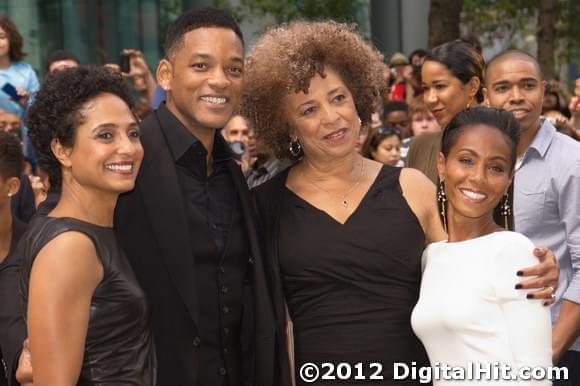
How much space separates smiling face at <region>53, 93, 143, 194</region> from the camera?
3.75 m

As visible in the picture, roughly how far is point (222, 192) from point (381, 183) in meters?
0.73

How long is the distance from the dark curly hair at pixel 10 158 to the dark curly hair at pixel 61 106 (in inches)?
71.1

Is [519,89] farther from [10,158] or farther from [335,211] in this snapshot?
[10,158]

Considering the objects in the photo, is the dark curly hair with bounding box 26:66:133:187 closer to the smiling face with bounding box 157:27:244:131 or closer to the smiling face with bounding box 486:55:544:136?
the smiling face with bounding box 157:27:244:131

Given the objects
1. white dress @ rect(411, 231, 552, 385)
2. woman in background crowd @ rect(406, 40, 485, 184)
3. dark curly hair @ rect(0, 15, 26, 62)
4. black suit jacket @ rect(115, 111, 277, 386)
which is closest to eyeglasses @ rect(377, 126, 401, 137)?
woman in background crowd @ rect(406, 40, 485, 184)

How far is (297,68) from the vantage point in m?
4.55

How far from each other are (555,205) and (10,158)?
3046mm

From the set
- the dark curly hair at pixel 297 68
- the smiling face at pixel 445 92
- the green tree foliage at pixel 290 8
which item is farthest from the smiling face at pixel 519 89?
the green tree foliage at pixel 290 8

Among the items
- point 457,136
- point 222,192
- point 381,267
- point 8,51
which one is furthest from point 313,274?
point 8,51

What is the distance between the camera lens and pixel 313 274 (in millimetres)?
4297

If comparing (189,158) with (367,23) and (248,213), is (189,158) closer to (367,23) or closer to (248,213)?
(248,213)

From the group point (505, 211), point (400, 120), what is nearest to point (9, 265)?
point (505, 211)

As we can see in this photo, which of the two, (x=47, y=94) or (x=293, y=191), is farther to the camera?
(x=293, y=191)

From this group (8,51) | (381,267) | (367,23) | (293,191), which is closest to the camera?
(381,267)
